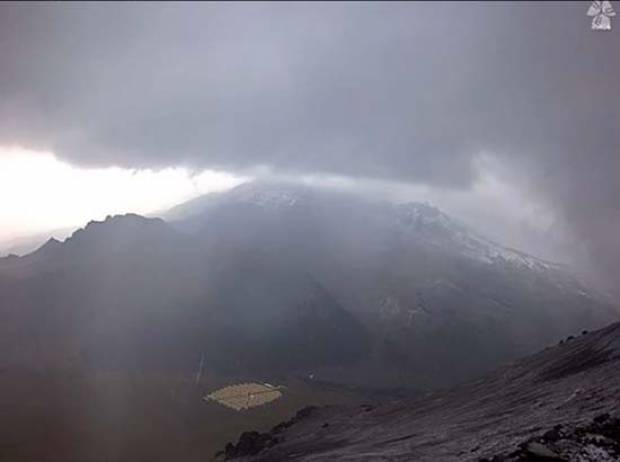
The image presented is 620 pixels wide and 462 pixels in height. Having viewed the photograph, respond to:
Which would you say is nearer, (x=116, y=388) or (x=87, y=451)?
(x=87, y=451)

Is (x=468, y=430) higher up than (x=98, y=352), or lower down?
lower down

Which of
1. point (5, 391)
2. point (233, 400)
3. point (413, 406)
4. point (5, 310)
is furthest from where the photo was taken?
point (5, 310)

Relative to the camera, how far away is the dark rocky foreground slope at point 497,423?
5431cm

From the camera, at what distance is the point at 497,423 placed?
70.6 meters

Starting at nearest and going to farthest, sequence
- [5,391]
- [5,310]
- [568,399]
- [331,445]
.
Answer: [568,399], [331,445], [5,391], [5,310]

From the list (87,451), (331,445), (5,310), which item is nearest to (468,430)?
(331,445)

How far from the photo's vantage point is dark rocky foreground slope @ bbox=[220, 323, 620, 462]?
54312 mm

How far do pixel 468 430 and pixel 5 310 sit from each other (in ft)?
553

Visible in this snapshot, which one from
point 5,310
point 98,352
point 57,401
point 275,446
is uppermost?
point 5,310

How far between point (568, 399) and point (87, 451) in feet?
266

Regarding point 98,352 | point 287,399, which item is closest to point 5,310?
point 98,352

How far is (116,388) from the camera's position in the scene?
16638 cm

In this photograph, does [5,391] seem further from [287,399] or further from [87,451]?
[287,399]

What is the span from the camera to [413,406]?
10506 cm
